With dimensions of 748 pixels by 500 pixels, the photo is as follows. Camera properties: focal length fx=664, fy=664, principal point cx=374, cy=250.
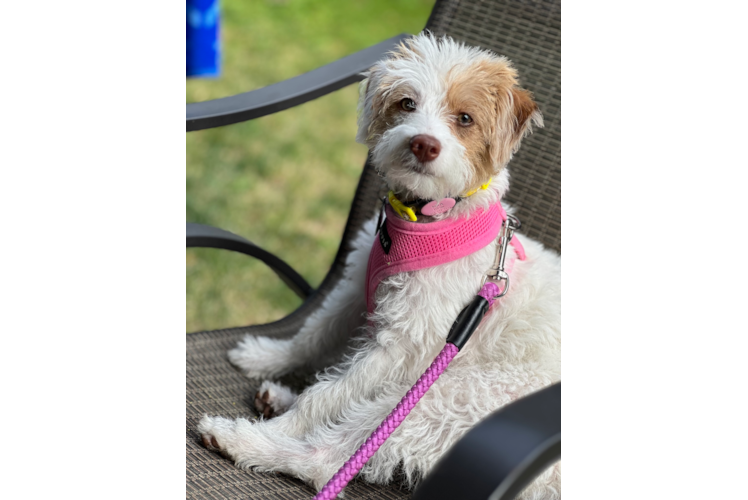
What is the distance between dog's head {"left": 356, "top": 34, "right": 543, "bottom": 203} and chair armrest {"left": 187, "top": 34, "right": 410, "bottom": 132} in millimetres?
628

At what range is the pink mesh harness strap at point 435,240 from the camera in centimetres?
188

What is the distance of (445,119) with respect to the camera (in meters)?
1.81

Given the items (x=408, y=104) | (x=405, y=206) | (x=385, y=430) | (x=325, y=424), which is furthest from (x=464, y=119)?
(x=325, y=424)

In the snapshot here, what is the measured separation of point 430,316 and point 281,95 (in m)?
1.11

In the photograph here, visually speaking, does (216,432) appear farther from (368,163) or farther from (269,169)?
(269,169)

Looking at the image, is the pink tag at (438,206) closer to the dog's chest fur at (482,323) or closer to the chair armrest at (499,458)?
the dog's chest fur at (482,323)

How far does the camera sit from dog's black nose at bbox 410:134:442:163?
5.57ft
